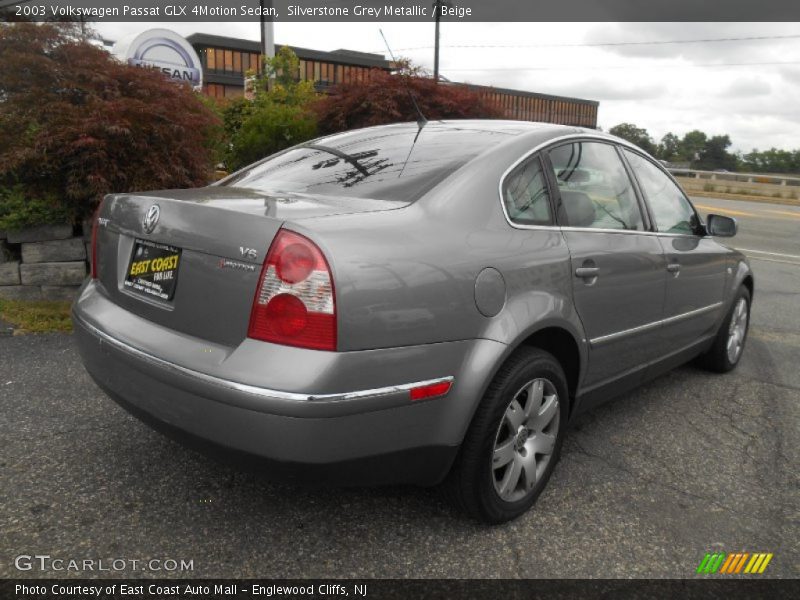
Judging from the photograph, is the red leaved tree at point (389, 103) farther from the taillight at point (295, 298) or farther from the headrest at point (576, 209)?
the taillight at point (295, 298)

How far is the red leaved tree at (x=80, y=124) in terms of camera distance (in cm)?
513

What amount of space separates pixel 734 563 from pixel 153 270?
240 cm

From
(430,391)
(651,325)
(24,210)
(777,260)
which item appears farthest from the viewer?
(777,260)

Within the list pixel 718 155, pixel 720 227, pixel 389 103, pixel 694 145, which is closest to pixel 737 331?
pixel 720 227

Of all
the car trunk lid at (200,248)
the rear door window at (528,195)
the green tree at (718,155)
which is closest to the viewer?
the car trunk lid at (200,248)

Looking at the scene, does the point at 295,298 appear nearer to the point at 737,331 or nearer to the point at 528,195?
the point at 528,195

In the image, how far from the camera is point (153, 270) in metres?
2.51

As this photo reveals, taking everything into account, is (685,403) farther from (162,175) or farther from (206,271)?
(162,175)

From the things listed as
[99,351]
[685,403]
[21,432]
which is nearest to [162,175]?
[21,432]

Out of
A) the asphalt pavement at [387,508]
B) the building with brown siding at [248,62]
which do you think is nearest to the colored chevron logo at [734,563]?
the asphalt pavement at [387,508]

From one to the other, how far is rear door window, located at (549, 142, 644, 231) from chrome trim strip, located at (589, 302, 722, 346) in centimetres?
50

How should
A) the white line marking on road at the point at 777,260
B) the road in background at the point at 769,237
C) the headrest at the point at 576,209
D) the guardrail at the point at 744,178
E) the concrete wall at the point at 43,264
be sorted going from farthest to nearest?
the guardrail at the point at 744,178
the road in background at the point at 769,237
the white line marking on road at the point at 777,260
the concrete wall at the point at 43,264
the headrest at the point at 576,209

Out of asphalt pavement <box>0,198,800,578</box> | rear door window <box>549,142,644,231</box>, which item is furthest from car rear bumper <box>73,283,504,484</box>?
rear door window <box>549,142,644,231</box>
